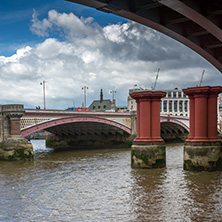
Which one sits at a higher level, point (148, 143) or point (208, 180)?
point (148, 143)

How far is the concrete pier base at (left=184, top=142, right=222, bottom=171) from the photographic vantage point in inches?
751

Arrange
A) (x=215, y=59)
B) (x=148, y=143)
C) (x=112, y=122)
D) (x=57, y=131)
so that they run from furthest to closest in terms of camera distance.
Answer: (x=57, y=131) < (x=112, y=122) < (x=148, y=143) < (x=215, y=59)

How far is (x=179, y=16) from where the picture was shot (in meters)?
7.61

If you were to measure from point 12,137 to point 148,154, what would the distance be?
1220 cm

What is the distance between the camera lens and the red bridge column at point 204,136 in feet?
62.7

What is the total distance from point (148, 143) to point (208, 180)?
4.32 meters

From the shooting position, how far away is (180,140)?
5616 cm

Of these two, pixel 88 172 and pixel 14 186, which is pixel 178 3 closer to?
pixel 14 186

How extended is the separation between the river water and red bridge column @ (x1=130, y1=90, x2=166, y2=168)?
58 cm

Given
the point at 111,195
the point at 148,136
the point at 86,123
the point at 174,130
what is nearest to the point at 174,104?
the point at 174,130

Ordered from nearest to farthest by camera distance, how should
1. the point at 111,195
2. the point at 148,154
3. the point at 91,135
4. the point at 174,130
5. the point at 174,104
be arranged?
the point at 111,195, the point at 148,154, the point at 91,135, the point at 174,130, the point at 174,104

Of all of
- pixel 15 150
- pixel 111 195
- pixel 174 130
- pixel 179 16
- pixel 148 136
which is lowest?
pixel 111 195

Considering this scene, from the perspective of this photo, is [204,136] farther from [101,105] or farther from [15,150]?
[101,105]

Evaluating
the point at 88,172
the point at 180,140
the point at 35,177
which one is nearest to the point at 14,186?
the point at 35,177
